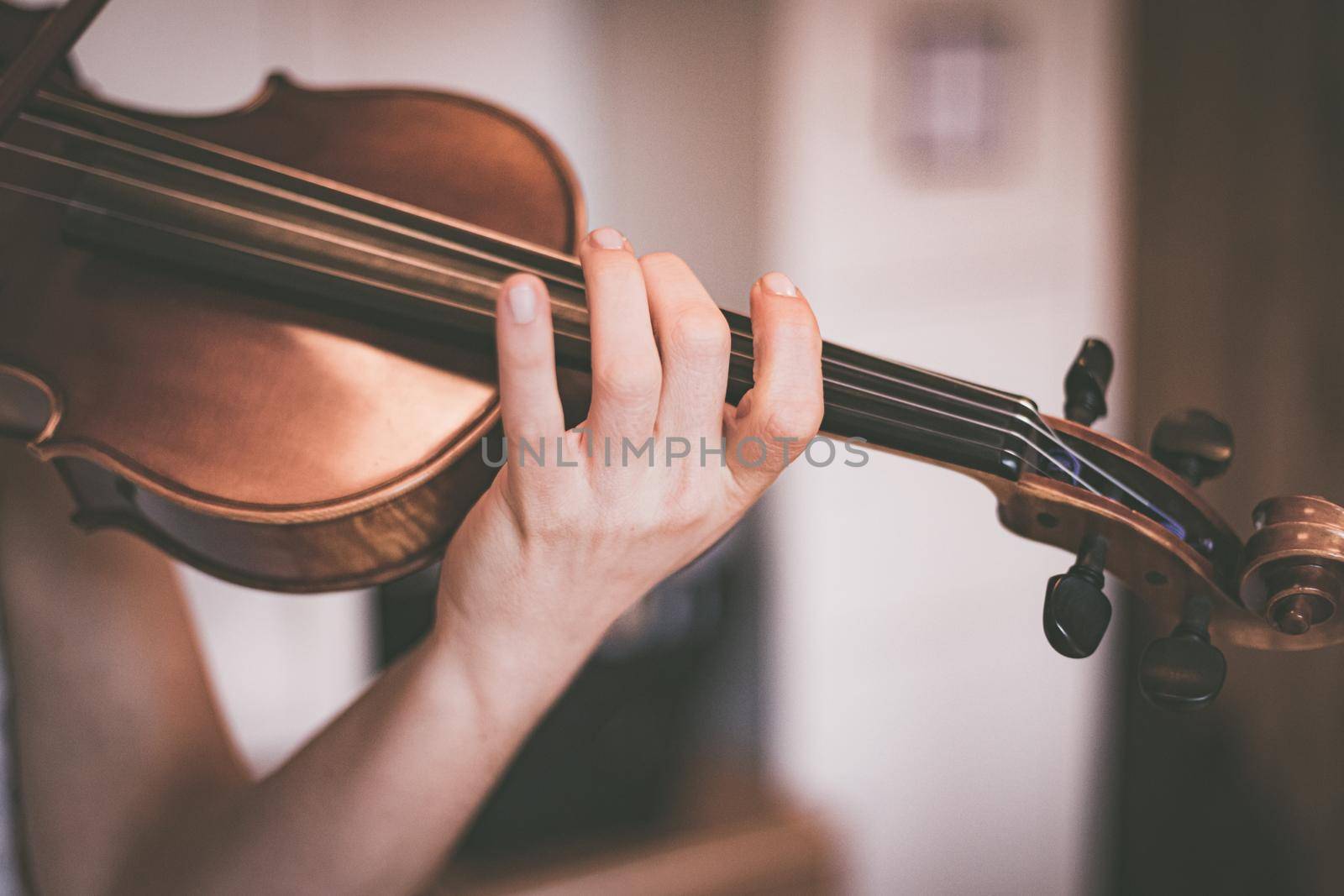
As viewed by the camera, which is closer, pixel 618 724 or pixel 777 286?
pixel 777 286

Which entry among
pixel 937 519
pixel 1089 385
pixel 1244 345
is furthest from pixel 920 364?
pixel 1089 385

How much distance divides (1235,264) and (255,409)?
1534 mm

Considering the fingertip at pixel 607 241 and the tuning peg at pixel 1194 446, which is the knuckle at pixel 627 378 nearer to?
the fingertip at pixel 607 241

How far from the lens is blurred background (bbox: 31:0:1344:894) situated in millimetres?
1344

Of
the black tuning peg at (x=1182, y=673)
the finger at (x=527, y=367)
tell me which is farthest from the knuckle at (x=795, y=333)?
the black tuning peg at (x=1182, y=673)

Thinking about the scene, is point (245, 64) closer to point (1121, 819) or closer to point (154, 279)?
point (154, 279)

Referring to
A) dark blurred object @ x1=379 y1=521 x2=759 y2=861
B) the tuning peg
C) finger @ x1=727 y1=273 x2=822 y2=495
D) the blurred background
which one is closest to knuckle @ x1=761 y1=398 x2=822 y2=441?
finger @ x1=727 y1=273 x2=822 y2=495

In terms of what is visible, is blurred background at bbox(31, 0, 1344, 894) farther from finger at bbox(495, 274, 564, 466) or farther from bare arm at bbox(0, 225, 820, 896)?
finger at bbox(495, 274, 564, 466)

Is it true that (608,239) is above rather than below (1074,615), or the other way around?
above

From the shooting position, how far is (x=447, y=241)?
543 millimetres

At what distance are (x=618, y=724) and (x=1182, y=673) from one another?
40.1 inches

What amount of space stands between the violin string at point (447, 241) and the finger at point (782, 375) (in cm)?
4

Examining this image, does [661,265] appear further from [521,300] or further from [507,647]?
[507,647]

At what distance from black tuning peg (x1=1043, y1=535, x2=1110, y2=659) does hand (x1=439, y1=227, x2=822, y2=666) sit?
136 mm
